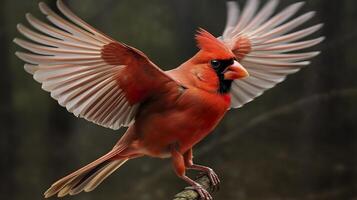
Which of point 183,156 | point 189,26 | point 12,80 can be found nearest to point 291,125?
point 189,26

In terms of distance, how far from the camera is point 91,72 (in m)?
1.25

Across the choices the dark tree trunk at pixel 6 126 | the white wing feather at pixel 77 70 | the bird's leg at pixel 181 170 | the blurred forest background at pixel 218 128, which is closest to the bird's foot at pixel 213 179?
the bird's leg at pixel 181 170

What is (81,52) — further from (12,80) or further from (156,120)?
(12,80)

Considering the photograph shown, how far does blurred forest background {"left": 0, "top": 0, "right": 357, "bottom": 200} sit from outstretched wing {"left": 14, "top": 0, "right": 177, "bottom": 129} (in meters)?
1.75

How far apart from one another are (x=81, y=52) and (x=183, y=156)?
372 mm

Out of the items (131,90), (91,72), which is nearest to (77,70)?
(91,72)

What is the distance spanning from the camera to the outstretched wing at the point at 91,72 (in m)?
1.12

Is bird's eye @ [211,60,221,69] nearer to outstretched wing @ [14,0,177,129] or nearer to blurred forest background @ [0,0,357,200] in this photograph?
outstretched wing @ [14,0,177,129]

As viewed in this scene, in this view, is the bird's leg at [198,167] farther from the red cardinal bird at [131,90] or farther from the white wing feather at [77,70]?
the white wing feather at [77,70]

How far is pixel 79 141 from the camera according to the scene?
325 cm

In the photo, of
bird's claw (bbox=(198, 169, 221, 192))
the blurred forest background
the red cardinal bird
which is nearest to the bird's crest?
the red cardinal bird

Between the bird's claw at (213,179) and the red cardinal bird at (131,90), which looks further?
the bird's claw at (213,179)

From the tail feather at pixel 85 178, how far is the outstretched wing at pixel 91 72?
109 millimetres

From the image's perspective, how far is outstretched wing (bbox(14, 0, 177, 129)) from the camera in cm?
112
